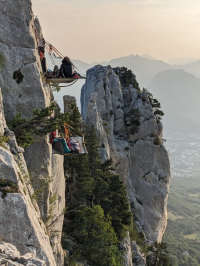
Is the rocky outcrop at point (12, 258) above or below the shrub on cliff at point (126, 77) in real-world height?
below

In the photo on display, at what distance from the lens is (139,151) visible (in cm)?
6219

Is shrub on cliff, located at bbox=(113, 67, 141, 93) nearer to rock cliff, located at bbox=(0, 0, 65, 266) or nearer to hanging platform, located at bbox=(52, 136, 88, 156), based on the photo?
hanging platform, located at bbox=(52, 136, 88, 156)

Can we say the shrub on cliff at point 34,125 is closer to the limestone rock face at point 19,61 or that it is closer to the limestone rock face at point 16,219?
the limestone rock face at point 19,61

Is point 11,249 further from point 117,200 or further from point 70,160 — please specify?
point 117,200

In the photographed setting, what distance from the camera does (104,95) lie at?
63.8 metres

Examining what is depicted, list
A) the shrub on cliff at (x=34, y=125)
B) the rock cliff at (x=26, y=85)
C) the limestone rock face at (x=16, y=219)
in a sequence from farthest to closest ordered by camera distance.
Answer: the rock cliff at (x=26, y=85) → the shrub on cliff at (x=34, y=125) → the limestone rock face at (x=16, y=219)

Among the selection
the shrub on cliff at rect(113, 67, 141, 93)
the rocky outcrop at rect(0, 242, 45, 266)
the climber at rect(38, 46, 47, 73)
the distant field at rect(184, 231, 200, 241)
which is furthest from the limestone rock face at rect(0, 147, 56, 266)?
the distant field at rect(184, 231, 200, 241)

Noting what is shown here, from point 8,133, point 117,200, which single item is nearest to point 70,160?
point 117,200

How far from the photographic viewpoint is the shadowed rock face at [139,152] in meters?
59.4

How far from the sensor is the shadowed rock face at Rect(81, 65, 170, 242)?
59.4 m

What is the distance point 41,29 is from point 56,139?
12.8 metres

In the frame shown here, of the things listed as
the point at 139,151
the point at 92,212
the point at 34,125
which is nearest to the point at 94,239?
the point at 92,212

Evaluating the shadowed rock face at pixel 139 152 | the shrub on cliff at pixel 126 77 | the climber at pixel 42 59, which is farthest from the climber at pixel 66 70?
the shrub on cliff at pixel 126 77

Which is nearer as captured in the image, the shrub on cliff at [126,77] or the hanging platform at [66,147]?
the hanging platform at [66,147]
